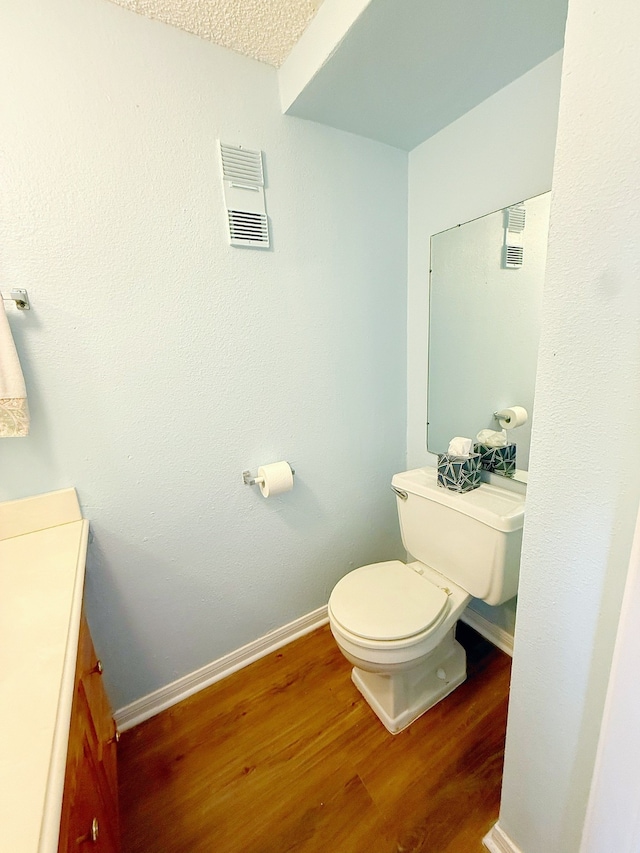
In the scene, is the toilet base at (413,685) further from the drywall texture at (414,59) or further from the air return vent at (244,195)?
the drywall texture at (414,59)

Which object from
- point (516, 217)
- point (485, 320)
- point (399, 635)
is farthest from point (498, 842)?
point (516, 217)

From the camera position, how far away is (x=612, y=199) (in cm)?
50

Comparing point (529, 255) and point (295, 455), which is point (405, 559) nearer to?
point (295, 455)

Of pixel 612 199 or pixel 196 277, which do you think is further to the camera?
pixel 196 277

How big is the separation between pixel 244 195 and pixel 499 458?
4.40ft

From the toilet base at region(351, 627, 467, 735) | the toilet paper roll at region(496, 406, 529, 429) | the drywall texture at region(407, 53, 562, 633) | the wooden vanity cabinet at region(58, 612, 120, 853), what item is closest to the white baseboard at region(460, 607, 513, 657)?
the drywall texture at region(407, 53, 562, 633)

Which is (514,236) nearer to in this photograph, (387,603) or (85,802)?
(387,603)

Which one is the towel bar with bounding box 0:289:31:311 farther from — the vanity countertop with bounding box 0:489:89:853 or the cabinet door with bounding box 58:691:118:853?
the cabinet door with bounding box 58:691:118:853

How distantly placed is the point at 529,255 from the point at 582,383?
84 cm

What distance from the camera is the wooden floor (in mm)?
991

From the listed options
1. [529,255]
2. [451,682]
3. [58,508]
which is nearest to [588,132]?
[529,255]

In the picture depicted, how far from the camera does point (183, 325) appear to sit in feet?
3.76

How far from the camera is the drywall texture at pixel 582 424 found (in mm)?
491

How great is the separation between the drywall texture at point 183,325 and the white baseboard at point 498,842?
91 cm
